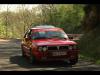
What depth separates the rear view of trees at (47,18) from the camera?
1662 cm

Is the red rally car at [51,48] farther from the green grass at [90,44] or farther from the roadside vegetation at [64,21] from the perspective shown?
the roadside vegetation at [64,21]

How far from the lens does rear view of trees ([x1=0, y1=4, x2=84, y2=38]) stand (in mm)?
16625

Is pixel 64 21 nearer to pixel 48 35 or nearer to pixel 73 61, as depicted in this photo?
pixel 48 35

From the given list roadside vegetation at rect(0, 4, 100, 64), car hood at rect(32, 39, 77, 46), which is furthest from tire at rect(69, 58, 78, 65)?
roadside vegetation at rect(0, 4, 100, 64)

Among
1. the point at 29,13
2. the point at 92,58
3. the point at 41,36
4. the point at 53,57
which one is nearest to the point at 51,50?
the point at 53,57

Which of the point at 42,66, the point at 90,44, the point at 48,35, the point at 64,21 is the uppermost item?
the point at 64,21

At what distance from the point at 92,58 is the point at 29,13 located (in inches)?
159

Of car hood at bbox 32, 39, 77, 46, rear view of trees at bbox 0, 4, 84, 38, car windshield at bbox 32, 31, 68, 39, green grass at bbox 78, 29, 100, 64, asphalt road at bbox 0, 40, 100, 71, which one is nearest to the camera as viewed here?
asphalt road at bbox 0, 40, 100, 71

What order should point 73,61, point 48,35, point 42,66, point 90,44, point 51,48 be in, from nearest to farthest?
point 51,48, point 42,66, point 73,61, point 48,35, point 90,44

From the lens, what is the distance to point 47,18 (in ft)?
58.3

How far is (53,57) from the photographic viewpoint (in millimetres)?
10867

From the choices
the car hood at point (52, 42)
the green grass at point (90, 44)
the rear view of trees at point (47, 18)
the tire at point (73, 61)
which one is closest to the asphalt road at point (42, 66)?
the tire at point (73, 61)

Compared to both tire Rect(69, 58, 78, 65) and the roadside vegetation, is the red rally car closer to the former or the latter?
tire Rect(69, 58, 78, 65)

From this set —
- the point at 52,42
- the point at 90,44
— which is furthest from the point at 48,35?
the point at 90,44
